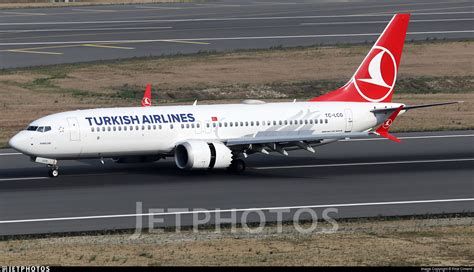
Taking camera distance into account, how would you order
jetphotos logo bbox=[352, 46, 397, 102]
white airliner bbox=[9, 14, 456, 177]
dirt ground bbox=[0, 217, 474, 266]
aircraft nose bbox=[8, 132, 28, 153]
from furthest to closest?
jetphotos logo bbox=[352, 46, 397, 102] < white airliner bbox=[9, 14, 456, 177] < aircraft nose bbox=[8, 132, 28, 153] < dirt ground bbox=[0, 217, 474, 266]

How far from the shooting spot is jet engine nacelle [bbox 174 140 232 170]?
2047 inches

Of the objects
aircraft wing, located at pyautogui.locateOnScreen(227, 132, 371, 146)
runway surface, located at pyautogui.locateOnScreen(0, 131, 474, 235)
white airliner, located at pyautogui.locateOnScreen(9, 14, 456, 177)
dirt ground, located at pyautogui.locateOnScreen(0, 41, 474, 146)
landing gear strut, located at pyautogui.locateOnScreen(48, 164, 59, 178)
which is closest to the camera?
runway surface, located at pyautogui.locateOnScreen(0, 131, 474, 235)

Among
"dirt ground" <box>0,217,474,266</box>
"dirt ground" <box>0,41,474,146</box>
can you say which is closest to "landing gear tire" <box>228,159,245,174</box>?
"dirt ground" <box>0,217,474,266</box>

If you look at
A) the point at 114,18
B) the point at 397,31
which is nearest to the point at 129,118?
the point at 397,31

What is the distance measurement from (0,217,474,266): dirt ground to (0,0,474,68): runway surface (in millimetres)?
53478

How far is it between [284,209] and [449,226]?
696 cm

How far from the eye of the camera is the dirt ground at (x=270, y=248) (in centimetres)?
3550

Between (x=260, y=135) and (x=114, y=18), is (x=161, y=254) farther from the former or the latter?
(x=114, y=18)

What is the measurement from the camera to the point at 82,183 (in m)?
51.0

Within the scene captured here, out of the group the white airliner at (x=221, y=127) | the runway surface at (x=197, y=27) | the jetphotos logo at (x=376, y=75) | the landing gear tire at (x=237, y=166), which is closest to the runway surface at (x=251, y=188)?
the landing gear tire at (x=237, y=166)

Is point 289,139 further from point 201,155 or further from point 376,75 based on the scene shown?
point 376,75

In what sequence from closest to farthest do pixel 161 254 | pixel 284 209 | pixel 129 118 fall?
1. pixel 161 254
2. pixel 284 209
3. pixel 129 118

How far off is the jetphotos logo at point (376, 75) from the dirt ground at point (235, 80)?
12.3 metres

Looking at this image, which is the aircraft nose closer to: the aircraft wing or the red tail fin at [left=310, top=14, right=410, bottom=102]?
the aircraft wing
